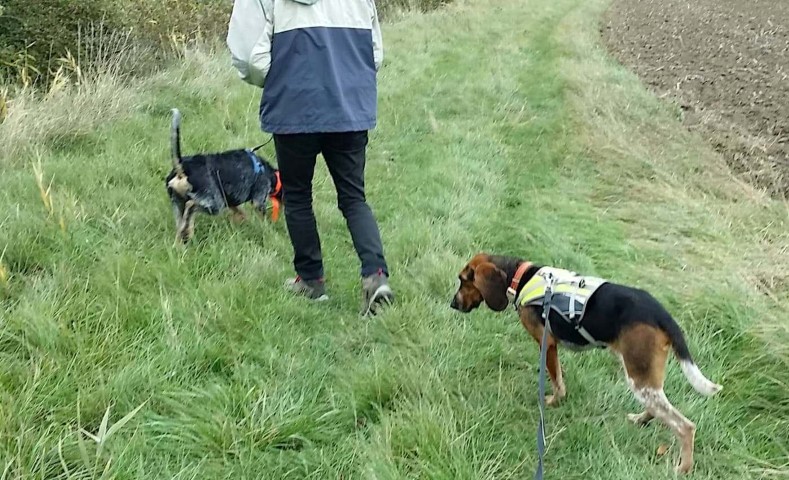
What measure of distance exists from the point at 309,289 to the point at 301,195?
56cm

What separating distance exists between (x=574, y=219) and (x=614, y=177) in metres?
1.07

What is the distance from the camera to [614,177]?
595 cm

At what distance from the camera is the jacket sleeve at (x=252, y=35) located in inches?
137

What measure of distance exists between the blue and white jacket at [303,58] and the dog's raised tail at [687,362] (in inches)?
73.3

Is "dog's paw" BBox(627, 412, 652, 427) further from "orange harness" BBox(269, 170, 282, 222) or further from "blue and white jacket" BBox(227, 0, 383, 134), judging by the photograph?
"orange harness" BBox(269, 170, 282, 222)

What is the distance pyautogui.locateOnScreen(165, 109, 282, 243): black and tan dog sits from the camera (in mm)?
4469

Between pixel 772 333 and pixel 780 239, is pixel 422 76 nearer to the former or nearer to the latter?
pixel 780 239

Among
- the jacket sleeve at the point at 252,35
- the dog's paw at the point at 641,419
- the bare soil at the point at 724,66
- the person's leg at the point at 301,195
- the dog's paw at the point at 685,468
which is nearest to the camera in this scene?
the dog's paw at the point at 685,468

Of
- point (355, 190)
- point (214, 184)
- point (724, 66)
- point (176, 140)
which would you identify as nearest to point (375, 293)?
point (355, 190)

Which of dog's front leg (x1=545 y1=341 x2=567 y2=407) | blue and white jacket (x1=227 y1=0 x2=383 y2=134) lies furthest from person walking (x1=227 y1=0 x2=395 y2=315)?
dog's front leg (x1=545 y1=341 x2=567 y2=407)

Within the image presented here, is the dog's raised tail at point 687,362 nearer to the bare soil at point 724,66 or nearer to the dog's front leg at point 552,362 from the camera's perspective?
the dog's front leg at point 552,362

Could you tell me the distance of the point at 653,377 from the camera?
263 cm

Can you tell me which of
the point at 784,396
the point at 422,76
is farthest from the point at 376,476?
the point at 422,76

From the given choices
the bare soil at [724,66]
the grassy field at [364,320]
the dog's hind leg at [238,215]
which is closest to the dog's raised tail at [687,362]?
the grassy field at [364,320]
